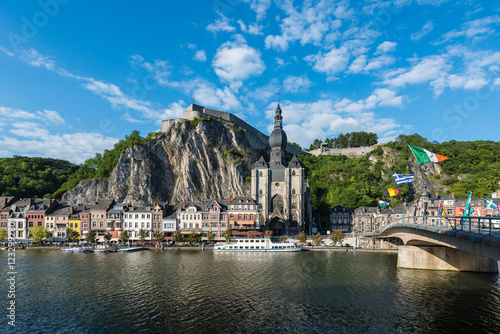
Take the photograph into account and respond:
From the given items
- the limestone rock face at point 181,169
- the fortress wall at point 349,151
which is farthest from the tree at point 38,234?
the fortress wall at point 349,151

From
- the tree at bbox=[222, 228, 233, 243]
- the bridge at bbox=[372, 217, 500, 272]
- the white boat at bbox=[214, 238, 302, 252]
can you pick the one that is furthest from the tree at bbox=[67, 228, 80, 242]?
the bridge at bbox=[372, 217, 500, 272]

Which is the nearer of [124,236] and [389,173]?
[124,236]

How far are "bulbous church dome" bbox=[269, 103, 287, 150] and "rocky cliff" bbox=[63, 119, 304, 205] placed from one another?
17558 millimetres

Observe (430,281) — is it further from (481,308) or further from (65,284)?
(65,284)

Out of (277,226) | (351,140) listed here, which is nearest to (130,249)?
(277,226)

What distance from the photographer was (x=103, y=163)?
119812mm

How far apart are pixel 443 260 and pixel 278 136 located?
2724 inches

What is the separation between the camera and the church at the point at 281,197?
309 feet

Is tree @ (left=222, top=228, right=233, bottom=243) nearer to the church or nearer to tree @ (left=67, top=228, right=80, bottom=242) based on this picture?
the church

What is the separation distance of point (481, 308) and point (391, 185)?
340 feet

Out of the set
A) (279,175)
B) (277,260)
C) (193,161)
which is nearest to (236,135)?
(193,161)

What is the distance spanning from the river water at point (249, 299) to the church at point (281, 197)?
1859 inches

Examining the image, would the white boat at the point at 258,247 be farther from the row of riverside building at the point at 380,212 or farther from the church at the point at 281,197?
the row of riverside building at the point at 380,212

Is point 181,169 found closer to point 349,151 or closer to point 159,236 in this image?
point 159,236
